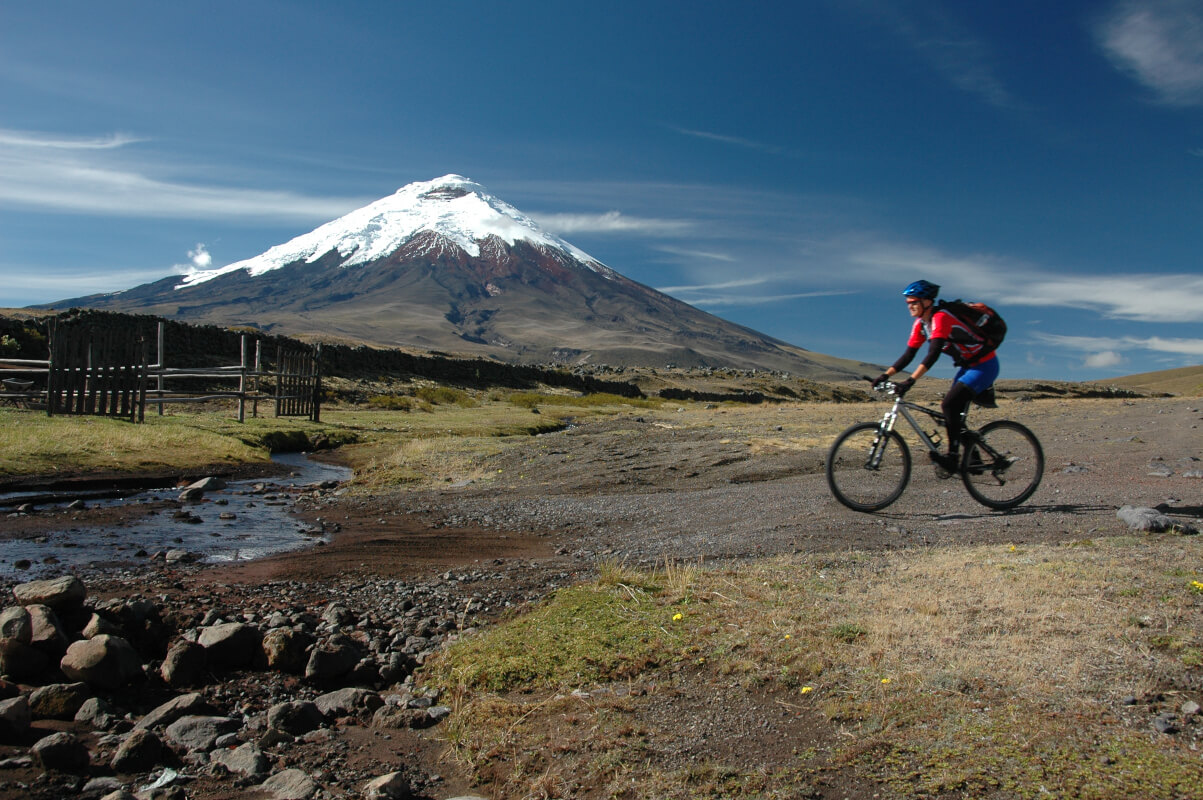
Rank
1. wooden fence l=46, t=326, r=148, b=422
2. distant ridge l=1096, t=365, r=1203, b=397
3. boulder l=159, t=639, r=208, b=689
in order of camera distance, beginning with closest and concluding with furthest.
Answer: boulder l=159, t=639, r=208, b=689 → wooden fence l=46, t=326, r=148, b=422 → distant ridge l=1096, t=365, r=1203, b=397

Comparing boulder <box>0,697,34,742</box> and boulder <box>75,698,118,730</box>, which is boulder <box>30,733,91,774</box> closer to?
boulder <box>0,697,34,742</box>

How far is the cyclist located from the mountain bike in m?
0.33

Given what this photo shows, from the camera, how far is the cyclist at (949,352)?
830cm

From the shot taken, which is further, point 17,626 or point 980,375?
point 980,375

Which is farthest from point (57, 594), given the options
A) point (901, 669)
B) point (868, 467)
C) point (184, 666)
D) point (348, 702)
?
point (868, 467)

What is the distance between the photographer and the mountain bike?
8945 millimetres

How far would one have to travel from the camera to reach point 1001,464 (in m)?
8.88

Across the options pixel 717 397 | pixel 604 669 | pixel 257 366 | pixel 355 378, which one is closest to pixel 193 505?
pixel 604 669

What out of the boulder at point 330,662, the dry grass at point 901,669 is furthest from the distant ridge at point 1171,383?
the boulder at point 330,662

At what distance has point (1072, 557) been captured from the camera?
21.4 feet

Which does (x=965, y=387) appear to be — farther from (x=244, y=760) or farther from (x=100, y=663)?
(x=100, y=663)

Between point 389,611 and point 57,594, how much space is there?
2691 mm

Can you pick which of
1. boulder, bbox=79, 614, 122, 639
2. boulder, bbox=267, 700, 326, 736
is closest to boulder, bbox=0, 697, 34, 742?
boulder, bbox=79, 614, 122, 639

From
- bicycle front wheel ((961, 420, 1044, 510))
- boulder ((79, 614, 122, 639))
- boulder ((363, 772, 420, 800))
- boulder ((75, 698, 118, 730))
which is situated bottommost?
boulder ((75, 698, 118, 730))
